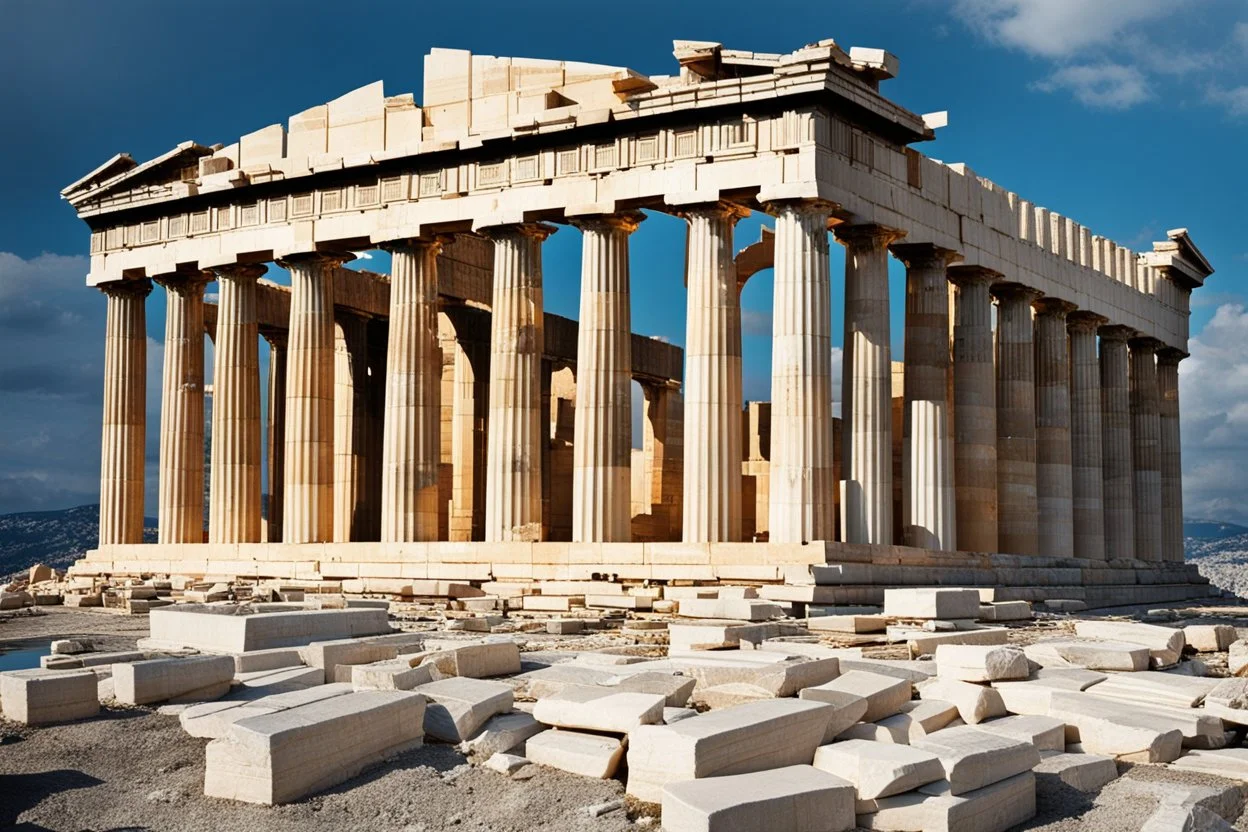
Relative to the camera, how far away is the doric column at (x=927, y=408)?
1448 inches

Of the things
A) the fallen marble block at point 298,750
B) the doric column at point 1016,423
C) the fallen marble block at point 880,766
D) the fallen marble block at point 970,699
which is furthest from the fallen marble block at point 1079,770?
the doric column at point 1016,423

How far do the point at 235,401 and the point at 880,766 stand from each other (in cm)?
3284

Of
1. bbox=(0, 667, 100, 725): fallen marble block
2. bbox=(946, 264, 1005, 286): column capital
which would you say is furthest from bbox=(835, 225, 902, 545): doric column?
bbox=(0, 667, 100, 725): fallen marble block

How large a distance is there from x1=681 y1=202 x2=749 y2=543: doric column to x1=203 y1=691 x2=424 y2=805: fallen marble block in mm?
20180

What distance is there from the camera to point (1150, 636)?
21.4 meters

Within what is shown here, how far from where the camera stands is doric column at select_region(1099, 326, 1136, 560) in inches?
1932

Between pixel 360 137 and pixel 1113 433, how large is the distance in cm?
2649

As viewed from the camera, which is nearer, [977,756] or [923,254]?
[977,756]

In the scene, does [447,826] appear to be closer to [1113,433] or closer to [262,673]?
[262,673]

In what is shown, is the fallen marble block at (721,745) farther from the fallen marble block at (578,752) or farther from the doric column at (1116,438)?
the doric column at (1116,438)

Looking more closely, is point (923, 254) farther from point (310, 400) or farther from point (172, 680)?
point (172, 680)

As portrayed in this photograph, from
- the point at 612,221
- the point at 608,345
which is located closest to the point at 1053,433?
the point at 608,345

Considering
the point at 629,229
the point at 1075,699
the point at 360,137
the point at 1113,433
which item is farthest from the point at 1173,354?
A: the point at 1075,699

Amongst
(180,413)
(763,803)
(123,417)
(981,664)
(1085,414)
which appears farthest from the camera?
(1085,414)
